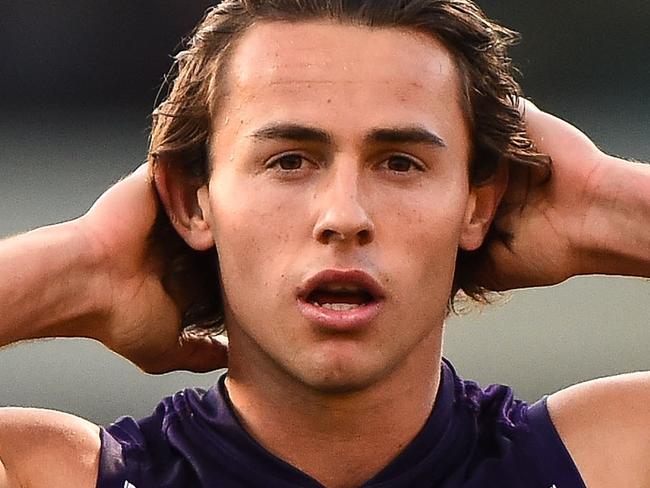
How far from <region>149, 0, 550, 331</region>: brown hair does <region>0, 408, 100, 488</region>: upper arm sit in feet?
1.18

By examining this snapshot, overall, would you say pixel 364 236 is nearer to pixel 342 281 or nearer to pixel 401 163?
pixel 342 281

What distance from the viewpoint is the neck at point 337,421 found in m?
→ 2.59

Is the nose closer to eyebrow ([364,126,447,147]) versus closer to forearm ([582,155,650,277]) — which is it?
eyebrow ([364,126,447,147])

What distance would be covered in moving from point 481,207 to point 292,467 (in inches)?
22.4

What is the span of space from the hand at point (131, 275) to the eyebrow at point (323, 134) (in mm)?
298

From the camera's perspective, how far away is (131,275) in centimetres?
269

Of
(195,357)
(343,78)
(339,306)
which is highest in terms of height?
(343,78)

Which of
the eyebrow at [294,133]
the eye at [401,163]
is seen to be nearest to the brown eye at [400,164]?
the eye at [401,163]

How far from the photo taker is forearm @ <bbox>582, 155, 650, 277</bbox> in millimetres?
2668

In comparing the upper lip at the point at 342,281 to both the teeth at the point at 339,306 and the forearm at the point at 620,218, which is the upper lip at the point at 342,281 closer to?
the teeth at the point at 339,306

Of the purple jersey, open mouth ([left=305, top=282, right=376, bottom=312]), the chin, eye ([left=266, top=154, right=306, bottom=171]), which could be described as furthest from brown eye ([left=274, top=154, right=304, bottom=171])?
the purple jersey

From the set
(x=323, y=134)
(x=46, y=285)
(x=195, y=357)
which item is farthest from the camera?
(x=195, y=357)

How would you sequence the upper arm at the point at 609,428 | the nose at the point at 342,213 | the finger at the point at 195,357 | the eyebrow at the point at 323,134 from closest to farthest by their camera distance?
the nose at the point at 342,213, the eyebrow at the point at 323,134, the upper arm at the point at 609,428, the finger at the point at 195,357

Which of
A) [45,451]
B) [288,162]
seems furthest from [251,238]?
Answer: [45,451]
